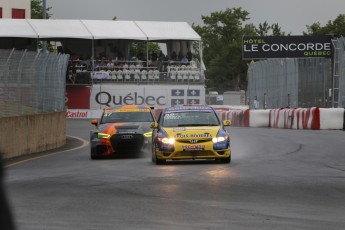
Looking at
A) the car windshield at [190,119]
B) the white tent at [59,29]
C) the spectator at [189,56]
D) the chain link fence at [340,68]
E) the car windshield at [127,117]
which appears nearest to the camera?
the car windshield at [190,119]

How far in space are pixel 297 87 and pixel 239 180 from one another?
2916 centimetres

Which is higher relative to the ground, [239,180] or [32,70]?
[32,70]

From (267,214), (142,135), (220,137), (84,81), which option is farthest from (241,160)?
(84,81)

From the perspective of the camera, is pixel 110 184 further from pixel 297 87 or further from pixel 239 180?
pixel 297 87

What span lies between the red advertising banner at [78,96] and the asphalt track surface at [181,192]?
3060cm

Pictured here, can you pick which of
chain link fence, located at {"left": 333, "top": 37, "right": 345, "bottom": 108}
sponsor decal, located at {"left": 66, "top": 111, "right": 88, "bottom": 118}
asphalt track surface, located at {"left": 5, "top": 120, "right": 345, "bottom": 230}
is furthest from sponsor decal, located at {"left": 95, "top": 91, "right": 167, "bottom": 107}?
asphalt track surface, located at {"left": 5, "top": 120, "right": 345, "bottom": 230}

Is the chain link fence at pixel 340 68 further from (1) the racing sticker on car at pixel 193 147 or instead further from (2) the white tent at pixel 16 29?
(2) the white tent at pixel 16 29

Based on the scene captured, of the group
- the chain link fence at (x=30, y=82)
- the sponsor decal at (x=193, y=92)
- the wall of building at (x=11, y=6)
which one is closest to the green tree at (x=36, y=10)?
the wall of building at (x=11, y=6)

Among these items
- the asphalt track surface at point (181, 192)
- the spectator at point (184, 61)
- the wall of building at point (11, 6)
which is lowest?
the asphalt track surface at point (181, 192)

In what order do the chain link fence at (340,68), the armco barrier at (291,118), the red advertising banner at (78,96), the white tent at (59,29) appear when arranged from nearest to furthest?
the armco barrier at (291,118) < the chain link fence at (340,68) < the red advertising banner at (78,96) < the white tent at (59,29)

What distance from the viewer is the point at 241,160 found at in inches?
712

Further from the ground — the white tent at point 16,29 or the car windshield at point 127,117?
the white tent at point 16,29

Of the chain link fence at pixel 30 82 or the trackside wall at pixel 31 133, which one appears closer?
the trackside wall at pixel 31 133

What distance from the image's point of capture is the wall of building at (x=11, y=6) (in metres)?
82.6
